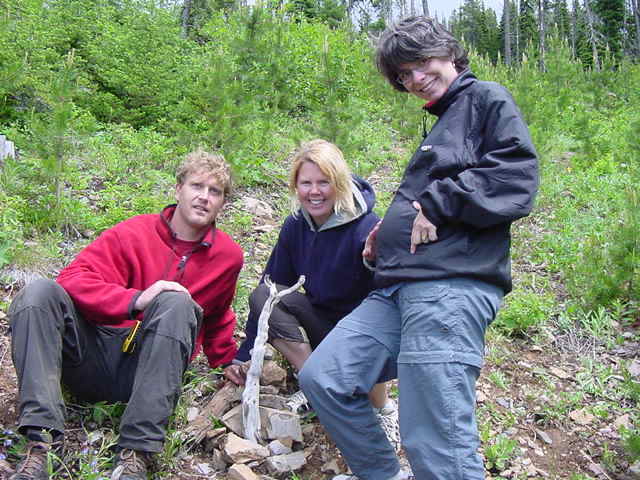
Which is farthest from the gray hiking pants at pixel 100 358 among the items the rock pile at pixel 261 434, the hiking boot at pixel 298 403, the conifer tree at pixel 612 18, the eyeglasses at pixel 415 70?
the conifer tree at pixel 612 18

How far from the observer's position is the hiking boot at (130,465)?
2352 millimetres

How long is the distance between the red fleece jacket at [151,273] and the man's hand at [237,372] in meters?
0.19

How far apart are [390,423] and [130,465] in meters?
1.44

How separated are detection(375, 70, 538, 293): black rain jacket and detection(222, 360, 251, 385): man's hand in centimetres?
115

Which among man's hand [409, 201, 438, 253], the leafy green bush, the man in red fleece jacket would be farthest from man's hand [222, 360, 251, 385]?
the leafy green bush

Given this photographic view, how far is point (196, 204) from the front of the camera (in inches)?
124

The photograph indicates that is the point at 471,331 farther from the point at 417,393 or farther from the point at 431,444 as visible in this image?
the point at 431,444

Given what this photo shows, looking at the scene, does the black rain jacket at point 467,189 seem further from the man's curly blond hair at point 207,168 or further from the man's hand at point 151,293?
the man's curly blond hair at point 207,168

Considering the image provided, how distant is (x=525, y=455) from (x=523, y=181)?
178 centimetres

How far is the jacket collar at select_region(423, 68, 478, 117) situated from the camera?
7.84 ft

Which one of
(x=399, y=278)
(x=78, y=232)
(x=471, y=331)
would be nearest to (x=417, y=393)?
(x=471, y=331)

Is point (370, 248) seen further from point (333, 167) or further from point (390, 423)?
point (390, 423)

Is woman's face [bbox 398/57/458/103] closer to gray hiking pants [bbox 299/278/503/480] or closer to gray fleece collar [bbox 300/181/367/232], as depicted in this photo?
gray fleece collar [bbox 300/181/367/232]

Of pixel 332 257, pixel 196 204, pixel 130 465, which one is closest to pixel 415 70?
pixel 332 257
